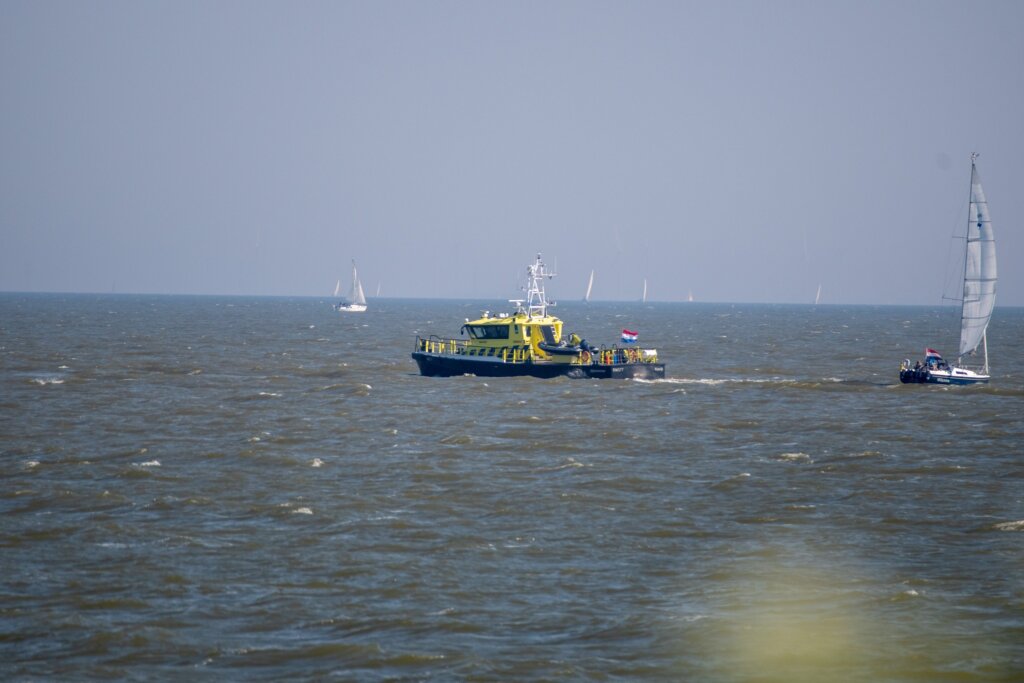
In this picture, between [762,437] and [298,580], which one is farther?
[762,437]

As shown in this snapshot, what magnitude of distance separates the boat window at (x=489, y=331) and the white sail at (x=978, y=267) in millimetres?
26229

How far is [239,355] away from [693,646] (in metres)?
82.9

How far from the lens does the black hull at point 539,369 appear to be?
70.7 metres

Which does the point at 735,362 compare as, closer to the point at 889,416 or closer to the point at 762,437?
the point at 889,416

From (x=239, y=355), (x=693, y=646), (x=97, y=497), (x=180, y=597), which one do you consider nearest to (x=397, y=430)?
(x=97, y=497)

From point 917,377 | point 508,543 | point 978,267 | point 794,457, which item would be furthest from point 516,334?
point 508,543

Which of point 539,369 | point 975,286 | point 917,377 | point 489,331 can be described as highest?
point 975,286

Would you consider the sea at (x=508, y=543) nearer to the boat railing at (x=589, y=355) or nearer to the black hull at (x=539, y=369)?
the black hull at (x=539, y=369)

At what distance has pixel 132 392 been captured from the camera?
205 feet

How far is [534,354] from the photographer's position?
2800 inches

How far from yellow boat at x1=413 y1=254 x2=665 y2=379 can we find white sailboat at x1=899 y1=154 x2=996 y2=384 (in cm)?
1632

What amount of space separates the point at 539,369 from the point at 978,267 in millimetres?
25572

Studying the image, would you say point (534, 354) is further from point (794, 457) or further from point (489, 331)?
point (794, 457)

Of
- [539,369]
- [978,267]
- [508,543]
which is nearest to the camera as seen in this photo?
[508,543]
